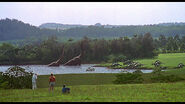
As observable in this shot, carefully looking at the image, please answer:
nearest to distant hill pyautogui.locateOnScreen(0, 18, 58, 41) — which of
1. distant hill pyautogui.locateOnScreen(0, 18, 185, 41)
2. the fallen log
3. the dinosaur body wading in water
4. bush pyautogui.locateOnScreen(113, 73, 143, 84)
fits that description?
distant hill pyautogui.locateOnScreen(0, 18, 185, 41)

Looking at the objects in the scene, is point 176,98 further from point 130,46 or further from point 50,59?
point 50,59

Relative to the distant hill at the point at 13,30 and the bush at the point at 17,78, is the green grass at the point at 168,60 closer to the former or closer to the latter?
the bush at the point at 17,78

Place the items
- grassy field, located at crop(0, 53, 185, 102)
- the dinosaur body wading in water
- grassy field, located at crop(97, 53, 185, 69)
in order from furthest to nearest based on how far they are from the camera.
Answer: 1. the dinosaur body wading in water
2. grassy field, located at crop(97, 53, 185, 69)
3. grassy field, located at crop(0, 53, 185, 102)

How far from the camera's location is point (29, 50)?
226ft

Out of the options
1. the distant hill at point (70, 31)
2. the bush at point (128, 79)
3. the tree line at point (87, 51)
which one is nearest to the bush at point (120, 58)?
the tree line at point (87, 51)

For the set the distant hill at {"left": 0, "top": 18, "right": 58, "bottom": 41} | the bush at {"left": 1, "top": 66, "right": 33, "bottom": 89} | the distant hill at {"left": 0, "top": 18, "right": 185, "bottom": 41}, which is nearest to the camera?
the bush at {"left": 1, "top": 66, "right": 33, "bottom": 89}

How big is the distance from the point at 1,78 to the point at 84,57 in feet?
132

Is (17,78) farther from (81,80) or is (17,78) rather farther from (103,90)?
(103,90)

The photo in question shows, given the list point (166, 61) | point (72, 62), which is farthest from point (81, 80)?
point (166, 61)

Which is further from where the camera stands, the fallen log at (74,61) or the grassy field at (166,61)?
the fallen log at (74,61)

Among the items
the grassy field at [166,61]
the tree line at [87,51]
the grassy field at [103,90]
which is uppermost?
the tree line at [87,51]

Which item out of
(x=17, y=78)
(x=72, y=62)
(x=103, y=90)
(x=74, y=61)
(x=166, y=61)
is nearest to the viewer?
(x=103, y=90)

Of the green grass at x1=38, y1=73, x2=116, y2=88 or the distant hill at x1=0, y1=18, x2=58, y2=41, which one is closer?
the green grass at x1=38, y1=73, x2=116, y2=88

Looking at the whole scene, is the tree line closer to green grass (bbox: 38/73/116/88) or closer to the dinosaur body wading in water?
the dinosaur body wading in water
